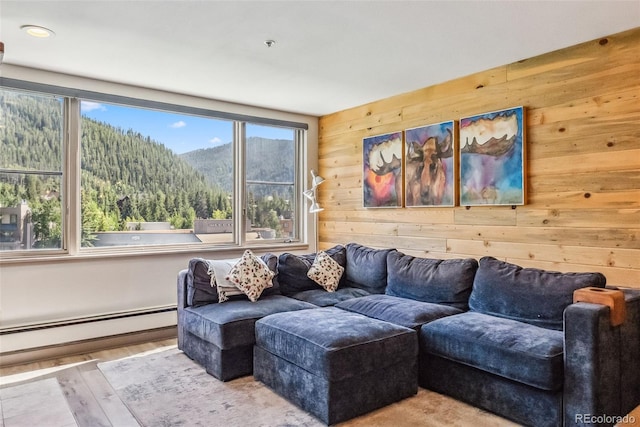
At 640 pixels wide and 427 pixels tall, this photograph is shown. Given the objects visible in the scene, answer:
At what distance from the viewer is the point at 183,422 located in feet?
7.82

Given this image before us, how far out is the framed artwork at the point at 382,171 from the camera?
4398 millimetres

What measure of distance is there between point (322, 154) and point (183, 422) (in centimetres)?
367

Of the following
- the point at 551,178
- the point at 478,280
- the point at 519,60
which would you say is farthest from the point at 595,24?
the point at 478,280

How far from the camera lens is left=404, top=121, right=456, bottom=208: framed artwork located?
3865mm

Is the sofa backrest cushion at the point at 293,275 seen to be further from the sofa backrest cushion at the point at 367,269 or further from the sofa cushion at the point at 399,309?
the sofa cushion at the point at 399,309

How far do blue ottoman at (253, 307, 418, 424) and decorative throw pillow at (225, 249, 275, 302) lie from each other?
21.7 inches

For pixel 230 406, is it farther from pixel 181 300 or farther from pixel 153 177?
pixel 153 177

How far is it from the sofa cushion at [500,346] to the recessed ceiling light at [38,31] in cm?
316

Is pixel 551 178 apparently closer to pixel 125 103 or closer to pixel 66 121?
pixel 125 103

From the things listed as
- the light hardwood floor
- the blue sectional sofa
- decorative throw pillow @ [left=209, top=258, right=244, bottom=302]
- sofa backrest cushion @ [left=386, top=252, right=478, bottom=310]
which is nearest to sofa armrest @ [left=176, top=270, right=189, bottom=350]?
the blue sectional sofa

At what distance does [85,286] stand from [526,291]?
355 cm

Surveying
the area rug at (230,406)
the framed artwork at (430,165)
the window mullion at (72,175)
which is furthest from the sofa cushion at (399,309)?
the window mullion at (72,175)

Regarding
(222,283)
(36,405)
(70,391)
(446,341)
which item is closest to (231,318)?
(222,283)

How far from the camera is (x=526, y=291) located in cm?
279
